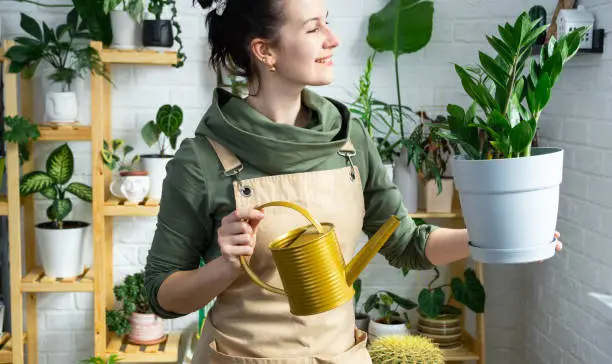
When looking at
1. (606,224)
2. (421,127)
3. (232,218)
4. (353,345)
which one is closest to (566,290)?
(606,224)

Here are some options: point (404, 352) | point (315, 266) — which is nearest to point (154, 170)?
point (404, 352)

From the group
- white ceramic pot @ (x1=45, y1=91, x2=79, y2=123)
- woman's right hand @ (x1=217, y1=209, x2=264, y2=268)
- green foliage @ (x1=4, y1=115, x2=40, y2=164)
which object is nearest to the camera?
woman's right hand @ (x1=217, y1=209, x2=264, y2=268)

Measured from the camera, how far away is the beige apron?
63.9 inches

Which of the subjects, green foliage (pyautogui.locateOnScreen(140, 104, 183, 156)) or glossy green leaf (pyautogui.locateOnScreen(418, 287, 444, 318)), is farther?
glossy green leaf (pyautogui.locateOnScreen(418, 287, 444, 318))

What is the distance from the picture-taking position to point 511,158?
4.33ft

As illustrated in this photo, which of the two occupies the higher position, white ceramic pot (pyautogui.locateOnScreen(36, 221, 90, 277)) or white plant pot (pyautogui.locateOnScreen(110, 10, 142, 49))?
white plant pot (pyautogui.locateOnScreen(110, 10, 142, 49))

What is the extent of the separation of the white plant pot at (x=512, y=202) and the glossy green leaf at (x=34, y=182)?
2167 mm

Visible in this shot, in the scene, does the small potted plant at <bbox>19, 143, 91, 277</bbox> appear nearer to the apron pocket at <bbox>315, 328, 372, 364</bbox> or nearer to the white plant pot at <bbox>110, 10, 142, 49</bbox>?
the white plant pot at <bbox>110, 10, 142, 49</bbox>

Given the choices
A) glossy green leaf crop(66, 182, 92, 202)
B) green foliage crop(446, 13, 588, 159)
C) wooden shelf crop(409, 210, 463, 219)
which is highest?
green foliage crop(446, 13, 588, 159)

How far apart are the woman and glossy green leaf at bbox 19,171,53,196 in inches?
66.1

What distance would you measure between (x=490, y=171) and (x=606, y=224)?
1576mm

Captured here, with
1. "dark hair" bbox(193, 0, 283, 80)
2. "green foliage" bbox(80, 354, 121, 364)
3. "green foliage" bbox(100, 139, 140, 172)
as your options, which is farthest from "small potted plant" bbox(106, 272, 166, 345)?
"dark hair" bbox(193, 0, 283, 80)

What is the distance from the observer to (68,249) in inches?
126

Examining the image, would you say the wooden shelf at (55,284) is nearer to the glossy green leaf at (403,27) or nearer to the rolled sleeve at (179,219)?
the glossy green leaf at (403,27)
